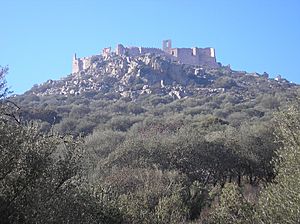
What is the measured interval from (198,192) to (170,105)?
50129 mm

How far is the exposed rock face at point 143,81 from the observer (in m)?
99.1

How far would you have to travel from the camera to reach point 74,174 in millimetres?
13453

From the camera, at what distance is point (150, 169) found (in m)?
32.6

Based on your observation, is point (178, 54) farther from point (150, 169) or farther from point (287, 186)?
point (287, 186)

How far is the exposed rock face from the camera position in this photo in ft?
325

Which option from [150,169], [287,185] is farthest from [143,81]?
[287,185]

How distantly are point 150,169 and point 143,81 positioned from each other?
72751 millimetres

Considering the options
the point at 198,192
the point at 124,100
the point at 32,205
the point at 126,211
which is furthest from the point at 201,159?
the point at 124,100

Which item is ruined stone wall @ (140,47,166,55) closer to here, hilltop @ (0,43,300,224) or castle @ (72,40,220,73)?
castle @ (72,40,220,73)

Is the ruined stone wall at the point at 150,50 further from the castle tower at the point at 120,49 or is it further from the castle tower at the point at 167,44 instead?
the castle tower at the point at 167,44

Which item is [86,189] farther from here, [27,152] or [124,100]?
[124,100]

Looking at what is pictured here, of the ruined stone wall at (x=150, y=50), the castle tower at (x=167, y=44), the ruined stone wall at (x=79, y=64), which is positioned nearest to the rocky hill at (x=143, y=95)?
the ruined stone wall at (x=79, y=64)

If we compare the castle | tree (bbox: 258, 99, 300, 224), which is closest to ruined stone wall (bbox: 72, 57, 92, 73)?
the castle

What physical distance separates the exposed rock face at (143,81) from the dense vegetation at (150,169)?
88.1ft
